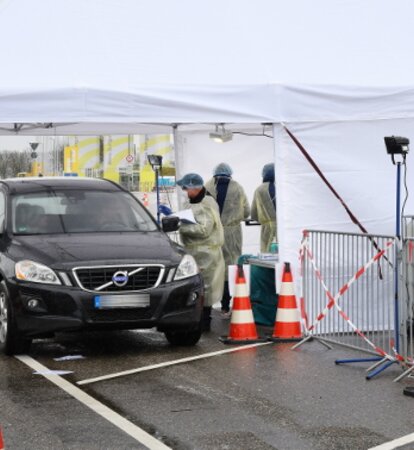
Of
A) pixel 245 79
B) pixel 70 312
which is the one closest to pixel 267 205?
pixel 245 79

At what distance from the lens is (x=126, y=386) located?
8523 millimetres

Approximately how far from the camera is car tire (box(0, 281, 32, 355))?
10.0 m

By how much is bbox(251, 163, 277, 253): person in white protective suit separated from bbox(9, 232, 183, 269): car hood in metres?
3.33

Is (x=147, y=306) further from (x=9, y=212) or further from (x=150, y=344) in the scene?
(x=9, y=212)

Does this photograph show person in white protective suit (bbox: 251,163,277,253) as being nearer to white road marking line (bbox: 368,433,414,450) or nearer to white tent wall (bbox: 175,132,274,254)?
white tent wall (bbox: 175,132,274,254)

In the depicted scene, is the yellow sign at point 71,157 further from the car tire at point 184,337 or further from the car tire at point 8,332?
the car tire at point 8,332

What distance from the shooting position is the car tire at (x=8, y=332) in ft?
32.8

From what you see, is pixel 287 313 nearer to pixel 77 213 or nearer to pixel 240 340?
pixel 240 340

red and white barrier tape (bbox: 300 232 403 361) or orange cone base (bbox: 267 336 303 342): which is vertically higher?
red and white barrier tape (bbox: 300 232 403 361)

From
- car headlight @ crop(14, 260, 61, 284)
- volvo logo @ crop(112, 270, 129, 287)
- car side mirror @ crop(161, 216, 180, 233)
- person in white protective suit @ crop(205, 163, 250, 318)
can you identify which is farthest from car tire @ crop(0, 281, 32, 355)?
person in white protective suit @ crop(205, 163, 250, 318)

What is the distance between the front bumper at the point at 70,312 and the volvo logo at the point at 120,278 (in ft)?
0.78

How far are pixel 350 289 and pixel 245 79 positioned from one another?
8.91ft

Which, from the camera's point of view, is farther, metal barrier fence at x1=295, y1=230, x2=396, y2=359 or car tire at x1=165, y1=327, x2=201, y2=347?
car tire at x1=165, y1=327, x2=201, y2=347

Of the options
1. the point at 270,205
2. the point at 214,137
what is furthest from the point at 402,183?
the point at 214,137
